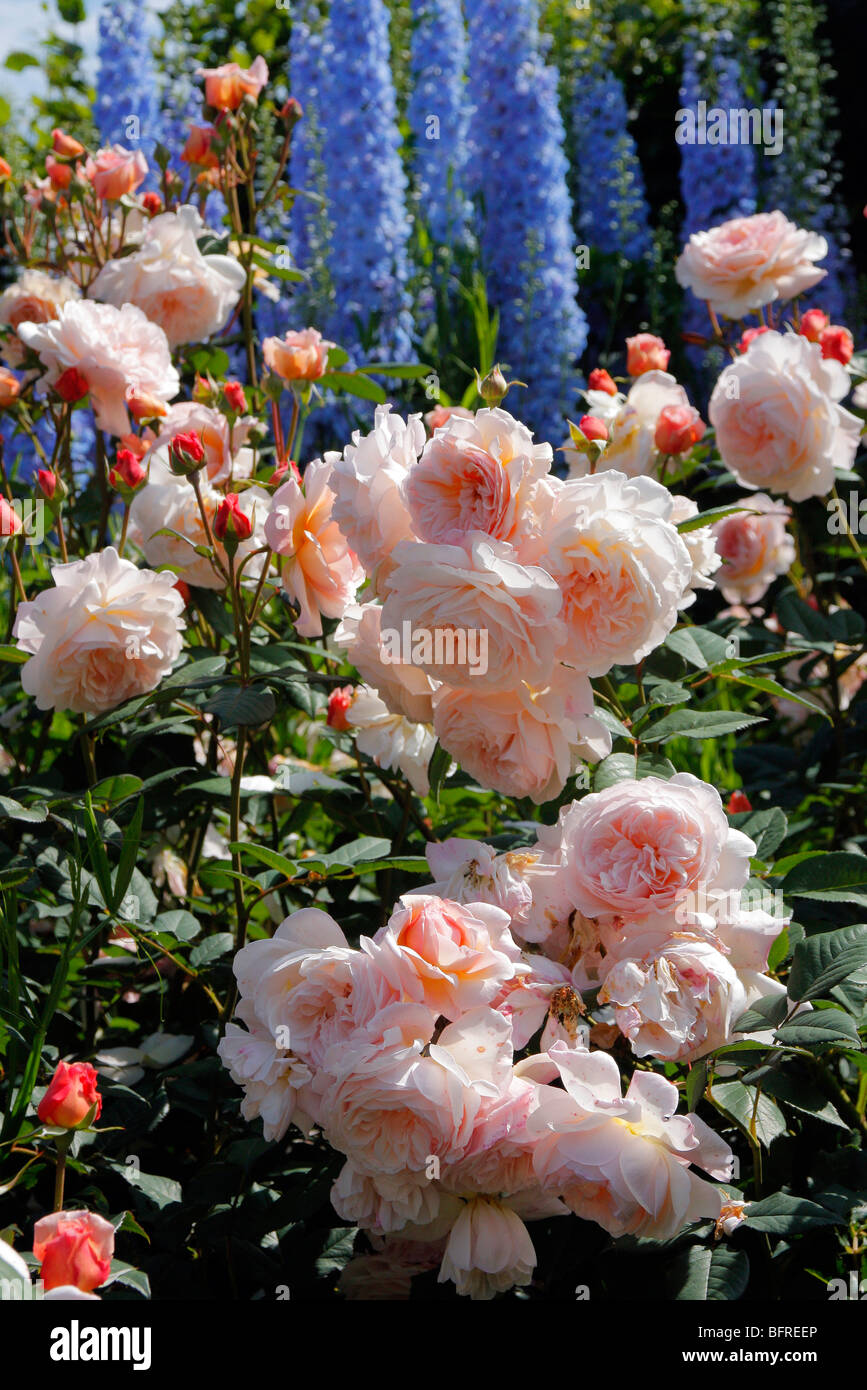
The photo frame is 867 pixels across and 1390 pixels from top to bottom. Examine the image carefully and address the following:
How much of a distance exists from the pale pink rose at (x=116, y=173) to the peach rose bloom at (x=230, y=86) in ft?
0.41

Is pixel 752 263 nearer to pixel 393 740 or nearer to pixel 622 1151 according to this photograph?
pixel 393 740

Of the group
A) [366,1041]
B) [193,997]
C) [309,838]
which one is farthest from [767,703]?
[366,1041]

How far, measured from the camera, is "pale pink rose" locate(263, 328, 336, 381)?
1315 millimetres

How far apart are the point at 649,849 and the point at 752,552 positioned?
1304 mm

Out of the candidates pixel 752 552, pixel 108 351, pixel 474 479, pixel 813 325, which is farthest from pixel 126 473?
pixel 752 552

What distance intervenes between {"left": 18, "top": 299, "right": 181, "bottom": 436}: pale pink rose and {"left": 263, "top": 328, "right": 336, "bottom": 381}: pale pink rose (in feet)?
0.46

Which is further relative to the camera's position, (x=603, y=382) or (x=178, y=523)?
(x=603, y=382)

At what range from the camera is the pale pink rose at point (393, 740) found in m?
1.16

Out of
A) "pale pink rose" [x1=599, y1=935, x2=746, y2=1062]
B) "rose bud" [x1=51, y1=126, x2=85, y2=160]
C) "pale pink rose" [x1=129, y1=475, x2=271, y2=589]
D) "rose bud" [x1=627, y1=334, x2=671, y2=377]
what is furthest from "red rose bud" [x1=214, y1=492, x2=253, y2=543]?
"rose bud" [x1=51, y1=126, x2=85, y2=160]

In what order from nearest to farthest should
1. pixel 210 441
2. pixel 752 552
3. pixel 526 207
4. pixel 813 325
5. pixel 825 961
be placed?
pixel 825 961 → pixel 210 441 → pixel 813 325 → pixel 752 552 → pixel 526 207

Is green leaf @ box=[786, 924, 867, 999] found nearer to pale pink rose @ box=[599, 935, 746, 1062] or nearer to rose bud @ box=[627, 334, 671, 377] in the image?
pale pink rose @ box=[599, 935, 746, 1062]


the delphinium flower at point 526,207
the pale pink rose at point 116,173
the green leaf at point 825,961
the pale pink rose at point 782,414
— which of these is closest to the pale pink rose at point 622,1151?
the green leaf at point 825,961

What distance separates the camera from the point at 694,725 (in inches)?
45.6

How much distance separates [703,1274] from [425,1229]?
0.20 metres
